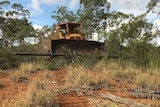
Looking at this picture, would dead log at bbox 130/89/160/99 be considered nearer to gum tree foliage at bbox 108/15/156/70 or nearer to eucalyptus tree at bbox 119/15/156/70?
eucalyptus tree at bbox 119/15/156/70

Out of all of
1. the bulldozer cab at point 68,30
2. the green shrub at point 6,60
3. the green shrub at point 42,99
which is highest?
the bulldozer cab at point 68,30

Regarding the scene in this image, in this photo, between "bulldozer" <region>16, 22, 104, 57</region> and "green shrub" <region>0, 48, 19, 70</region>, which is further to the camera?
"bulldozer" <region>16, 22, 104, 57</region>

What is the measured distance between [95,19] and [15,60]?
1802 cm

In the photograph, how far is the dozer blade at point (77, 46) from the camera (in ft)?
51.7

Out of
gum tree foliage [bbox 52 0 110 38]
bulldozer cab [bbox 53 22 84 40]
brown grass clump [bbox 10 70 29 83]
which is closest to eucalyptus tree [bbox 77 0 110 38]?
gum tree foliage [bbox 52 0 110 38]

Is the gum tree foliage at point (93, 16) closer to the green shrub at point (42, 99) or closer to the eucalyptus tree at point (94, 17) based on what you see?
the eucalyptus tree at point (94, 17)

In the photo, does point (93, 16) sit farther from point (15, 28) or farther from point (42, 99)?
point (42, 99)

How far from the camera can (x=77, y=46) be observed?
16266 millimetres

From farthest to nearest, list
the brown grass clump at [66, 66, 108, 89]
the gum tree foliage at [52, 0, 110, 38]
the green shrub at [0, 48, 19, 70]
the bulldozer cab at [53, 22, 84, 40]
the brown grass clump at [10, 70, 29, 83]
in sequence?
the gum tree foliage at [52, 0, 110, 38] → the bulldozer cab at [53, 22, 84, 40] → the green shrub at [0, 48, 19, 70] → the brown grass clump at [10, 70, 29, 83] → the brown grass clump at [66, 66, 108, 89]

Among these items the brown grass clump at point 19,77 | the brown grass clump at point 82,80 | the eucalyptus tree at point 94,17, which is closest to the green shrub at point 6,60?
the brown grass clump at point 19,77

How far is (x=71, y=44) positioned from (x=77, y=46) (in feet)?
1.42

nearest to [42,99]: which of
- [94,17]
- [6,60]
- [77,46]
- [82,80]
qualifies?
[82,80]

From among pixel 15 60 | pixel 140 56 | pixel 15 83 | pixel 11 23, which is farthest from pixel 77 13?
pixel 15 83

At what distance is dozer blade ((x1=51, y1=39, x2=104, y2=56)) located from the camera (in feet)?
51.7
